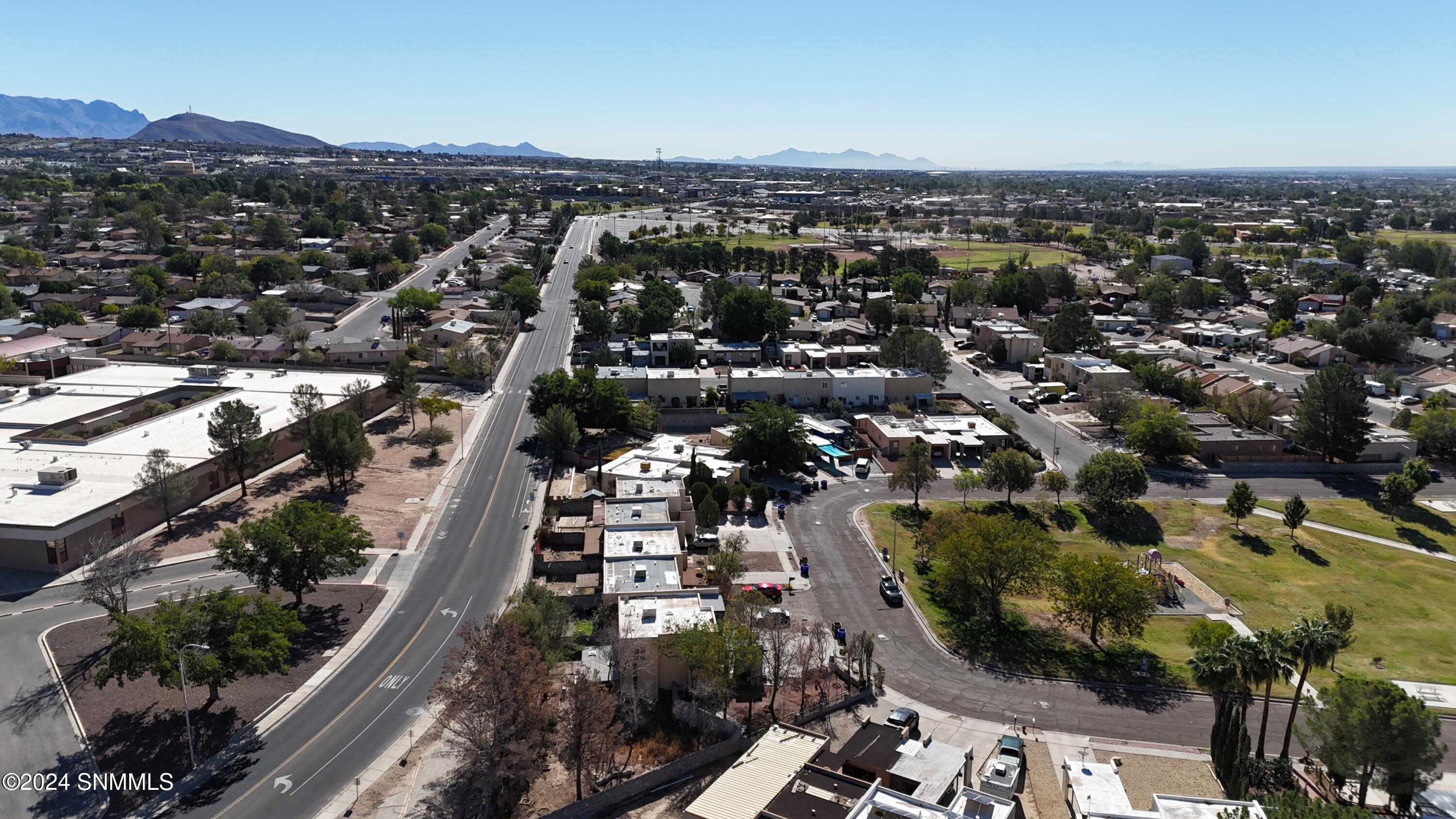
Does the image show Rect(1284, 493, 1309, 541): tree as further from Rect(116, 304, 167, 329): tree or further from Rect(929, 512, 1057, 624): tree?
Rect(116, 304, 167, 329): tree

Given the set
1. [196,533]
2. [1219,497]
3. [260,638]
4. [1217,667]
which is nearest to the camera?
[1217,667]

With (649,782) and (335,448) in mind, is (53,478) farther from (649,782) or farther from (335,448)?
(649,782)

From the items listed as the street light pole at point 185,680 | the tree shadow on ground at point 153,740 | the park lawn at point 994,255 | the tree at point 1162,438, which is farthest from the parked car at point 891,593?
the park lawn at point 994,255

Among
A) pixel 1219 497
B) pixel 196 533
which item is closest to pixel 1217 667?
pixel 1219 497

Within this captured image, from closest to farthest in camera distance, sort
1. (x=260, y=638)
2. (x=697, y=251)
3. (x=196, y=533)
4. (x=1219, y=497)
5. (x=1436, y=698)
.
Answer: (x=260, y=638), (x=1436, y=698), (x=196, y=533), (x=1219, y=497), (x=697, y=251)

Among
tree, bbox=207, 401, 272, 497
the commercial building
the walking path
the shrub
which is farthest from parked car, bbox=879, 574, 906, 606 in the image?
the commercial building

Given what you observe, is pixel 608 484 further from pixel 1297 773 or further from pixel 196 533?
pixel 1297 773

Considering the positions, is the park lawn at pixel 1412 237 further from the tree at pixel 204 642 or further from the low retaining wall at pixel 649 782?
the tree at pixel 204 642

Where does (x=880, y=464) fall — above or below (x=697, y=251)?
below
